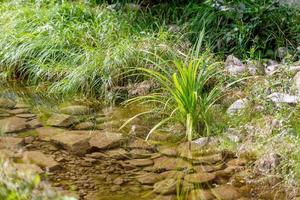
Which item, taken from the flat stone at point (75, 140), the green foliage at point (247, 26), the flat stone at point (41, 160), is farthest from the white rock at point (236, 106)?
the flat stone at point (41, 160)

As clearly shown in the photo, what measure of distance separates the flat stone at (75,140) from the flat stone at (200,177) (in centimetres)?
93

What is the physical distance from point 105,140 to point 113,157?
0.34m

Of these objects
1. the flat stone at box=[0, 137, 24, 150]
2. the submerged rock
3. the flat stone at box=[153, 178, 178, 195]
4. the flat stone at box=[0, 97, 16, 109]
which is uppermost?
the submerged rock

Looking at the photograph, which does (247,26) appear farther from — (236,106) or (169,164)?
(169,164)

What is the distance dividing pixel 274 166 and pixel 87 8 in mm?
3891

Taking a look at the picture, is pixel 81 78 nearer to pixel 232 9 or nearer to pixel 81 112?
pixel 81 112

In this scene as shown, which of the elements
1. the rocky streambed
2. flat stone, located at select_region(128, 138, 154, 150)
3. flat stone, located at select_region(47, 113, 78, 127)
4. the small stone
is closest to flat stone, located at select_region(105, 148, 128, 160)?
the rocky streambed


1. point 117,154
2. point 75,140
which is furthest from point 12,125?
point 117,154

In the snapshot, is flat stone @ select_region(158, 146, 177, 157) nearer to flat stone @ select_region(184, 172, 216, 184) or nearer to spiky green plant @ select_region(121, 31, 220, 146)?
spiky green plant @ select_region(121, 31, 220, 146)

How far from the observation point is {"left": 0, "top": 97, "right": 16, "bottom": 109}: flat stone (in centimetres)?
540

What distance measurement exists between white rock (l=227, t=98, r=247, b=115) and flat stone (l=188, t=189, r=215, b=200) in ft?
3.88

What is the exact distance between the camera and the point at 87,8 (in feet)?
22.5

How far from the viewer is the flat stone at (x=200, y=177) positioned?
12.3 feet

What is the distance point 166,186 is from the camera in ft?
12.1
